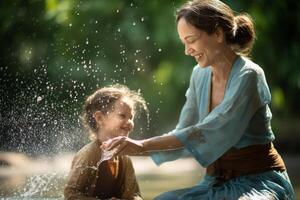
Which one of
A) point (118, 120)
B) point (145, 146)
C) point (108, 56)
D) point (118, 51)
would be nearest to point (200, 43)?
point (145, 146)

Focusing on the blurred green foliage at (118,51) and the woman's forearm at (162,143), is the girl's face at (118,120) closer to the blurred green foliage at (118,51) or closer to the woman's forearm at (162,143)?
the woman's forearm at (162,143)

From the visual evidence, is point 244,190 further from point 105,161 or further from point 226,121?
point 105,161

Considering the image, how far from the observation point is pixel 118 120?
11.3 feet

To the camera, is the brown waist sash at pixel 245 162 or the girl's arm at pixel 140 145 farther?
the brown waist sash at pixel 245 162

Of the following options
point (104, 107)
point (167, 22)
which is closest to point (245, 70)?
point (104, 107)

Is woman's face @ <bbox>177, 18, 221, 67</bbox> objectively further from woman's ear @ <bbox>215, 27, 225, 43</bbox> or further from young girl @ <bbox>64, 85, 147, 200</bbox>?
young girl @ <bbox>64, 85, 147, 200</bbox>

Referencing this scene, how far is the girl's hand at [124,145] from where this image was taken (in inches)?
110

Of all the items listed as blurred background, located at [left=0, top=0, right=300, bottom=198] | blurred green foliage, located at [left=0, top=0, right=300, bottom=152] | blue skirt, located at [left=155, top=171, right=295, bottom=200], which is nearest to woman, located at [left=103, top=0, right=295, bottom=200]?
blue skirt, located at [left=155, top=171, right=295, bottom=200]

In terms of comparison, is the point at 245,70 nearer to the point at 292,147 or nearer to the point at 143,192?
the point at 143,192

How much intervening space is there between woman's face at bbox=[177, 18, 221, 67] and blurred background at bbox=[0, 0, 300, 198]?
3.19 meters

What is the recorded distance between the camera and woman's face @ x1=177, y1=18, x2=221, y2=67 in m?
3.04

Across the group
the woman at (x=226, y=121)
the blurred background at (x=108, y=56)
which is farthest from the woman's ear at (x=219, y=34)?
the blurred background at (x=108, y=56)

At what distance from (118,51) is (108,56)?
0.19 metres

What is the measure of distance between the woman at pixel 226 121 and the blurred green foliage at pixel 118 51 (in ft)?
11.9
